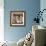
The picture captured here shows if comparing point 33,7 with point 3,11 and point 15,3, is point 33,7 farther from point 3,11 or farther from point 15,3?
point 3,11

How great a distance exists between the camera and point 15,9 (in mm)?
5621

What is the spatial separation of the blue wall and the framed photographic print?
12 centimetres

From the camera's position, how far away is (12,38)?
565 centimetres

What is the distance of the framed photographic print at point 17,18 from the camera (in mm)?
5621

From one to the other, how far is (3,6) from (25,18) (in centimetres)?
103

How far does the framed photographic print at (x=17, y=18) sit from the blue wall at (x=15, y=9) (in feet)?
0.41

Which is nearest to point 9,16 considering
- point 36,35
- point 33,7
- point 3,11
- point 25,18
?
point 3,11

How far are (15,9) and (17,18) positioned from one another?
0.38 meters

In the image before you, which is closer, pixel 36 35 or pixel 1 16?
pixel 36 35

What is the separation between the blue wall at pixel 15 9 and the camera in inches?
221

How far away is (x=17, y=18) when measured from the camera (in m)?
5.65

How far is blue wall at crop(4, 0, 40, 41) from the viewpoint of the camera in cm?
560

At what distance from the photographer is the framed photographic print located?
18.4ft

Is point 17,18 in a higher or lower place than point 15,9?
lower
